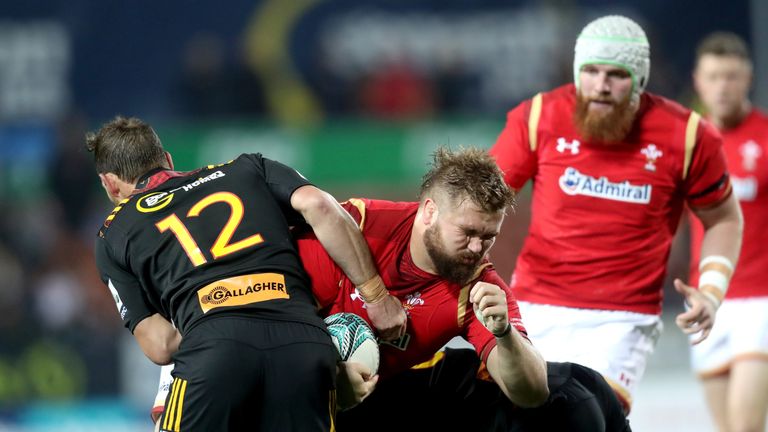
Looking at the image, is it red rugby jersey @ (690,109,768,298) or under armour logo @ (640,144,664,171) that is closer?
under armour logo @ (640,144,664,171)

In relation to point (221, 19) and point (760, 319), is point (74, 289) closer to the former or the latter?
point (221, 19)

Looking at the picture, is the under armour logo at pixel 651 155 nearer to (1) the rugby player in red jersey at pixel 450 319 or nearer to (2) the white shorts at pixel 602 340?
(2) the white shorts at pixel 602 340

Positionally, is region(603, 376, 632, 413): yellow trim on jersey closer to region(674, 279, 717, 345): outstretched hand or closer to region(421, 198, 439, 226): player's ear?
region(674, 279, 717, 345): outstretched hand

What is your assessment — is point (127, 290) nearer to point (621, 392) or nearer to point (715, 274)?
point (621, 392)

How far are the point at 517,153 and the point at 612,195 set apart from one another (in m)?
0.48

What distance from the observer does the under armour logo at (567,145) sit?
5.61 m

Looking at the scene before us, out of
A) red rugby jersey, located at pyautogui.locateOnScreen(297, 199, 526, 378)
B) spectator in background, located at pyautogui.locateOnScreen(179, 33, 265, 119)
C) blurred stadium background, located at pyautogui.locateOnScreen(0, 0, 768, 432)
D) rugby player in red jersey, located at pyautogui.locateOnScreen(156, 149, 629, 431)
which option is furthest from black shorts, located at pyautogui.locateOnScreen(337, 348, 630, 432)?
spectator in background, located at pyautogui.locateOnScreen(179, 33, 265, 119)

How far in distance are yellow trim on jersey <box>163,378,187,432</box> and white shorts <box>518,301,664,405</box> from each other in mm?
2022

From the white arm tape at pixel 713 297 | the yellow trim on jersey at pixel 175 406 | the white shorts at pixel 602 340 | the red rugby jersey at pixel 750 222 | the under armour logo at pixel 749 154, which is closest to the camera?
the yellow trim on jersey at pixel 175 406

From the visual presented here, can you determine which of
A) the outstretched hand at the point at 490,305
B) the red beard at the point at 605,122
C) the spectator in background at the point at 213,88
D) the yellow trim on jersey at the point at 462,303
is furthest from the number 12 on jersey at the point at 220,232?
the spectator in background at the point at 213,88

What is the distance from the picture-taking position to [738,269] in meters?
6.94

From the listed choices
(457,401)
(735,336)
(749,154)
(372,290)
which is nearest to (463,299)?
(372,290)

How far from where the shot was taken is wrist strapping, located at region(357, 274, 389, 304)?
4504 millimetres

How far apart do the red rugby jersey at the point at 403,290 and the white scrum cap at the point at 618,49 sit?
1300 millimetres
